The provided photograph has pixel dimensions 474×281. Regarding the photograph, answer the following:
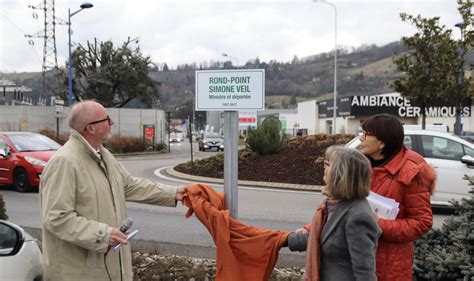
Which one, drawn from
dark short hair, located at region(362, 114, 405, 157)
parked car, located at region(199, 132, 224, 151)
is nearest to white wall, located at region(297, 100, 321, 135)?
parked car, located at region(199, 132, 224, 151)

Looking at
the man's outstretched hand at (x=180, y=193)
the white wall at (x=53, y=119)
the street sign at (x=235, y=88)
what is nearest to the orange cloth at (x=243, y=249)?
the man's outstretched hand at (x=180, y=193)

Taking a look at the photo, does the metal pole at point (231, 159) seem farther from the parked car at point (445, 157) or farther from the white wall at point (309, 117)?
the white wall at point (309, 117)

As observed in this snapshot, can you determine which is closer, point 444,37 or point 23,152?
point 23,152

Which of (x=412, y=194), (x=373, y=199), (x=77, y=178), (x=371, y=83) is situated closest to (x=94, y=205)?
(x=77, y=178)

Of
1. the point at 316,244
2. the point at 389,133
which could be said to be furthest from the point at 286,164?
the point at 316,244

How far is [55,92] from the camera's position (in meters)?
A: 50.2

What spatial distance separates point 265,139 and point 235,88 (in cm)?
1299

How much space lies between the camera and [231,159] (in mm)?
3959

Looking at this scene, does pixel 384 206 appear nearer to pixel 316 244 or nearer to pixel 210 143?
pixel 316 244

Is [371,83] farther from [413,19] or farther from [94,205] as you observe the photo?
[94,205]

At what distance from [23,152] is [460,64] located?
17313mm

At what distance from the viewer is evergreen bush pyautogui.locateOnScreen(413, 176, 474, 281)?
3627mm

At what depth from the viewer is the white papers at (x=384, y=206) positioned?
Answer: 2795 mm

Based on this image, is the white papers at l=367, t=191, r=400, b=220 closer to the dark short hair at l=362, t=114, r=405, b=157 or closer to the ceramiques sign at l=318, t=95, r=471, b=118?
the dark short hair at l=362, t=114, r=405, b=157
